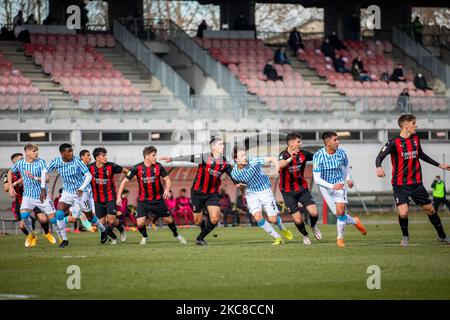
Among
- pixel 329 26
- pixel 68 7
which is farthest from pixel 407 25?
pixel 68 7

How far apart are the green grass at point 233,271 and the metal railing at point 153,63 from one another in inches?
866

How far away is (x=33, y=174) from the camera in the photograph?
21578 mm

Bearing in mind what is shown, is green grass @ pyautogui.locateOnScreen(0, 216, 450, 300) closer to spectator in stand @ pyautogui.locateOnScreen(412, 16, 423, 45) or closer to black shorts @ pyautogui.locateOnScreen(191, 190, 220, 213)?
black shorts @ pyautogui.locateOnScreen(191, 190, 220, 213)

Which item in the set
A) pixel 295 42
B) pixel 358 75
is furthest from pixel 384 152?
pixel 295 42

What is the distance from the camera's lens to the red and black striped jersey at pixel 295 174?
792 inches

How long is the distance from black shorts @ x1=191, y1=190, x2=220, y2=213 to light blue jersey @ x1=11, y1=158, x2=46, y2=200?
320 cm

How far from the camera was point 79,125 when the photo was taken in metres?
39.4

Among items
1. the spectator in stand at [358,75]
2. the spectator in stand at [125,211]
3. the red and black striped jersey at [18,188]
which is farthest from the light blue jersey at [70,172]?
the spectator in stand at [358,75]

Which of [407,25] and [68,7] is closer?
[68,7]

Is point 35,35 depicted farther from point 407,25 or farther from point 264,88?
point 407,25

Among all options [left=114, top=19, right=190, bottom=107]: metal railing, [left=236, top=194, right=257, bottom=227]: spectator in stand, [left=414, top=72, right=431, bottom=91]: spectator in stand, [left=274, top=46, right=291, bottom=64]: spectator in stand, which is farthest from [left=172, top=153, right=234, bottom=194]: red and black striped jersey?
[left=414, top=72, right=431, bottom=91]: spectator in stand

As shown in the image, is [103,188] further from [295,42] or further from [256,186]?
[295,42]

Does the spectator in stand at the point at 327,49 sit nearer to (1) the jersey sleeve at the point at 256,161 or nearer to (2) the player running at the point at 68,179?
(2) the player running at the point at 68,179

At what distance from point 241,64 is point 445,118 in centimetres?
924
